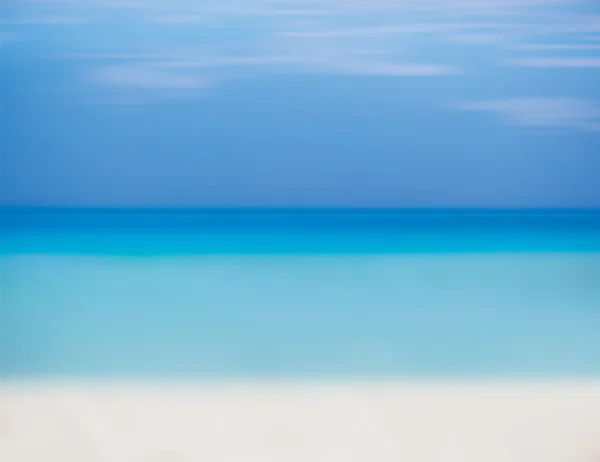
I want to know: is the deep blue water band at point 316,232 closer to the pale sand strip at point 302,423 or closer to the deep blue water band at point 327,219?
the deep blue water band at point 327,219

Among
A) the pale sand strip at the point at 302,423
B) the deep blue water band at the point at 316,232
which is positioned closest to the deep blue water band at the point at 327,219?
the deep blue water band at the point at 316,232

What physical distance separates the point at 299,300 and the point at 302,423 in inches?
13.2

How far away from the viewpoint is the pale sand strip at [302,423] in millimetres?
1076

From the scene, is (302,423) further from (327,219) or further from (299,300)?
(327,219)

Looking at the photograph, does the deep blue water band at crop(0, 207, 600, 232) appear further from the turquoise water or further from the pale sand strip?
the pale sand strip

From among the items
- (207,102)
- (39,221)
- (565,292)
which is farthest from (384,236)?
(39,221)

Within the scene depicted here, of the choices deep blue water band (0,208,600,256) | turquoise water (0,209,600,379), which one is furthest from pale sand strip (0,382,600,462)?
deep blue water band (0,208,600,256)

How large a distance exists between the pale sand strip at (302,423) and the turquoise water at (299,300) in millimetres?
51

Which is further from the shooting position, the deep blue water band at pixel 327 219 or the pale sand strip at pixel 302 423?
the deep blue water band at pixel 327 219

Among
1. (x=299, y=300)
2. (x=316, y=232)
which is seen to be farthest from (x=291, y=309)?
(x=316, y=232)

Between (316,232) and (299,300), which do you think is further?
(316,232)

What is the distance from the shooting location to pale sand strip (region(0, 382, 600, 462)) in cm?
108

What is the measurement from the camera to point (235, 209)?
4.96ft

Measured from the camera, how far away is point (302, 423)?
3.70ft
